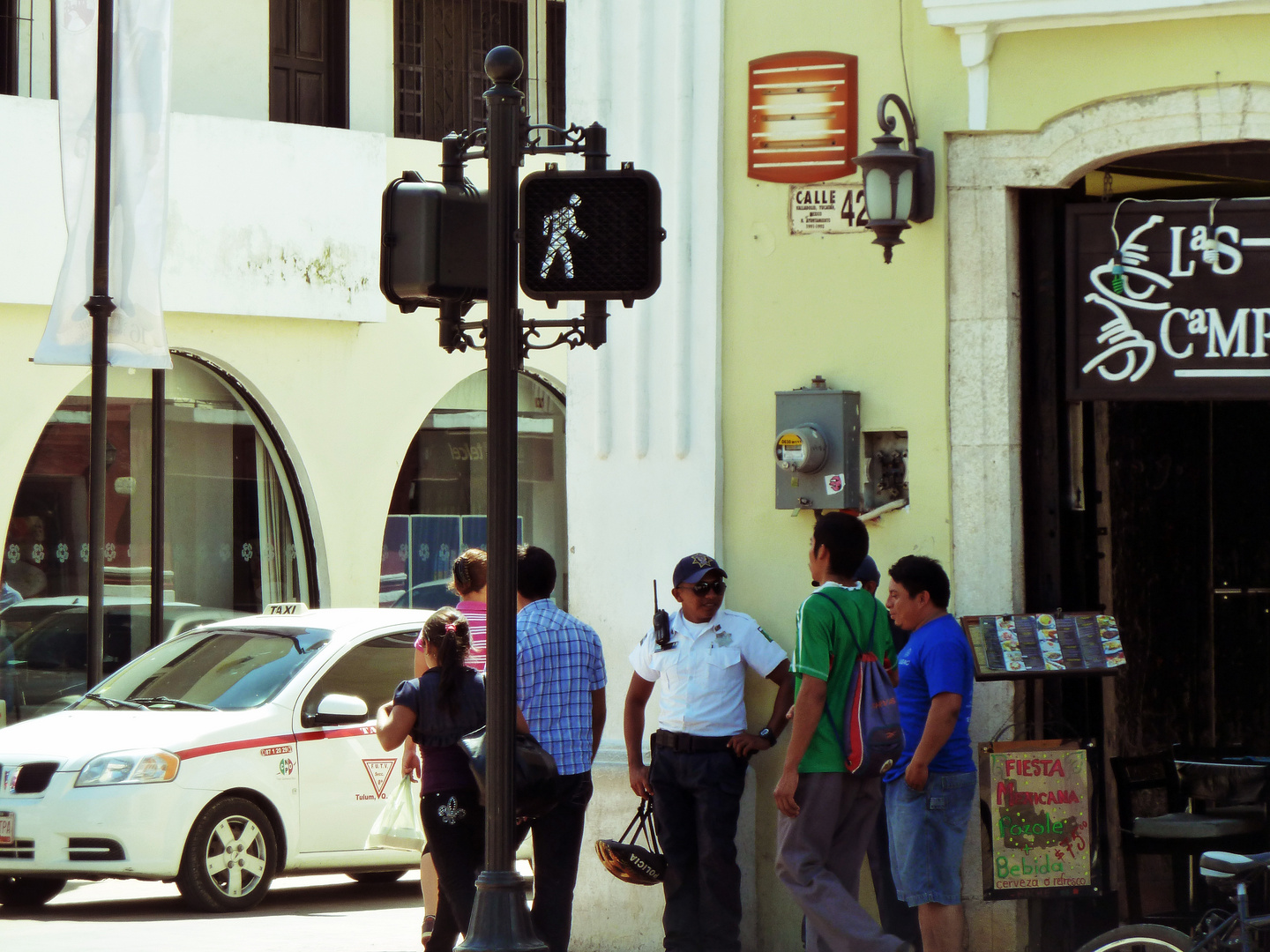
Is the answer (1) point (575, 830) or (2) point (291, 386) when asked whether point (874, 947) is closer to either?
(1) point (575, 830)

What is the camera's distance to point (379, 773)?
1159 cm

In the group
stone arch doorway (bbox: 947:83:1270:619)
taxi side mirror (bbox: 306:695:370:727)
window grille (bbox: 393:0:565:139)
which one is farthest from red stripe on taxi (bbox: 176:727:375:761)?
window grille (bbox: 393:0:565:139)

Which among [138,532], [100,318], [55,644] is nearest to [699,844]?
[100,318]

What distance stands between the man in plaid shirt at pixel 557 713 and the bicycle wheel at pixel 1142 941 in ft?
6.57

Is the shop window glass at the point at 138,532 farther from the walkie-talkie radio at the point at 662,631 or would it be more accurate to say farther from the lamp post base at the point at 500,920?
the lamp post base at the point at 500,920

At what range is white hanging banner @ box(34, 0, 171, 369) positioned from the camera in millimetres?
14000

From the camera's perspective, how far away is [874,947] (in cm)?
744

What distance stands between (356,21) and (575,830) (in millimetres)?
12675

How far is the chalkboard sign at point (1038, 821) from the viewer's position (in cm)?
822

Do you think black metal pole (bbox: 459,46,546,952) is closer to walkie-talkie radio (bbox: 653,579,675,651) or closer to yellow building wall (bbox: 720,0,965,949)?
walkie-talkie radio (bbox: 653,579,675,651)

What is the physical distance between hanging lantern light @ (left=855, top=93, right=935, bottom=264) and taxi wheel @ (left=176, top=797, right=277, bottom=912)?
Result: 16.3 ft

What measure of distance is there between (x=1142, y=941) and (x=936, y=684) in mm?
1372

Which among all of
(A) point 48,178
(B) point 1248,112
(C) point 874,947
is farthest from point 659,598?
(A) point 48,178

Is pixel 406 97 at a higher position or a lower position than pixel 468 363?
higher
